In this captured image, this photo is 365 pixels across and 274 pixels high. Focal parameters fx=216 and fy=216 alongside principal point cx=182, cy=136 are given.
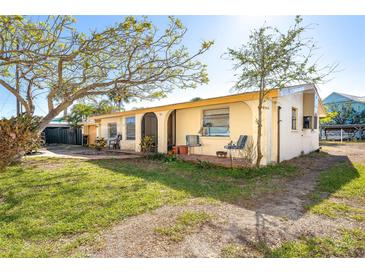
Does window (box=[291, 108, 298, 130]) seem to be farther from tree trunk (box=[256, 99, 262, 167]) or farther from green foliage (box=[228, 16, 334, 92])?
green foliage (box=[228, 16, 334, 92])

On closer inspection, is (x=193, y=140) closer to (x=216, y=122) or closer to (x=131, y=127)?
(x=216, y=122)

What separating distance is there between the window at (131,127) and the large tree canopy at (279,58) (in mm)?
9587

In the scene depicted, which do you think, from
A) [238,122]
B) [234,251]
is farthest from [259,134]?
[234,251]

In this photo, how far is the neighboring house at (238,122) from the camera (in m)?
8.61

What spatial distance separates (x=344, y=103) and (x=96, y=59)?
36.5m

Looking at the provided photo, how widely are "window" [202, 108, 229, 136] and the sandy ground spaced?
20.3 ft

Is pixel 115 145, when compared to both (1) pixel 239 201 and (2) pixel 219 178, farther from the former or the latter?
(1) pixel 239 201

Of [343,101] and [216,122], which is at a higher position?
[343,101]

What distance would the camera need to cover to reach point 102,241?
9.80 feet

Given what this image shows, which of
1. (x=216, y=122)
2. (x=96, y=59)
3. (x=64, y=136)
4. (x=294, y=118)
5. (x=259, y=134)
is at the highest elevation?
(x=96, y=59)

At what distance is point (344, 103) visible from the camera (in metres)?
32.2

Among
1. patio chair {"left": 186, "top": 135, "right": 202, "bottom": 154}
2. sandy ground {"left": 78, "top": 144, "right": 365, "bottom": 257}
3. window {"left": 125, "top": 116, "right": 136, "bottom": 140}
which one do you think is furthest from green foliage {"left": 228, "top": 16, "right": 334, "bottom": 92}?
window {"left": 125, "top": 116, "right": 136, "bottom": 140}

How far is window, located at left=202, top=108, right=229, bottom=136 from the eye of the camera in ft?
35.0

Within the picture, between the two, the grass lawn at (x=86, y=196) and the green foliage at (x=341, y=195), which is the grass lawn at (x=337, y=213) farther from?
the grass lawn at (x=86, y=196)
